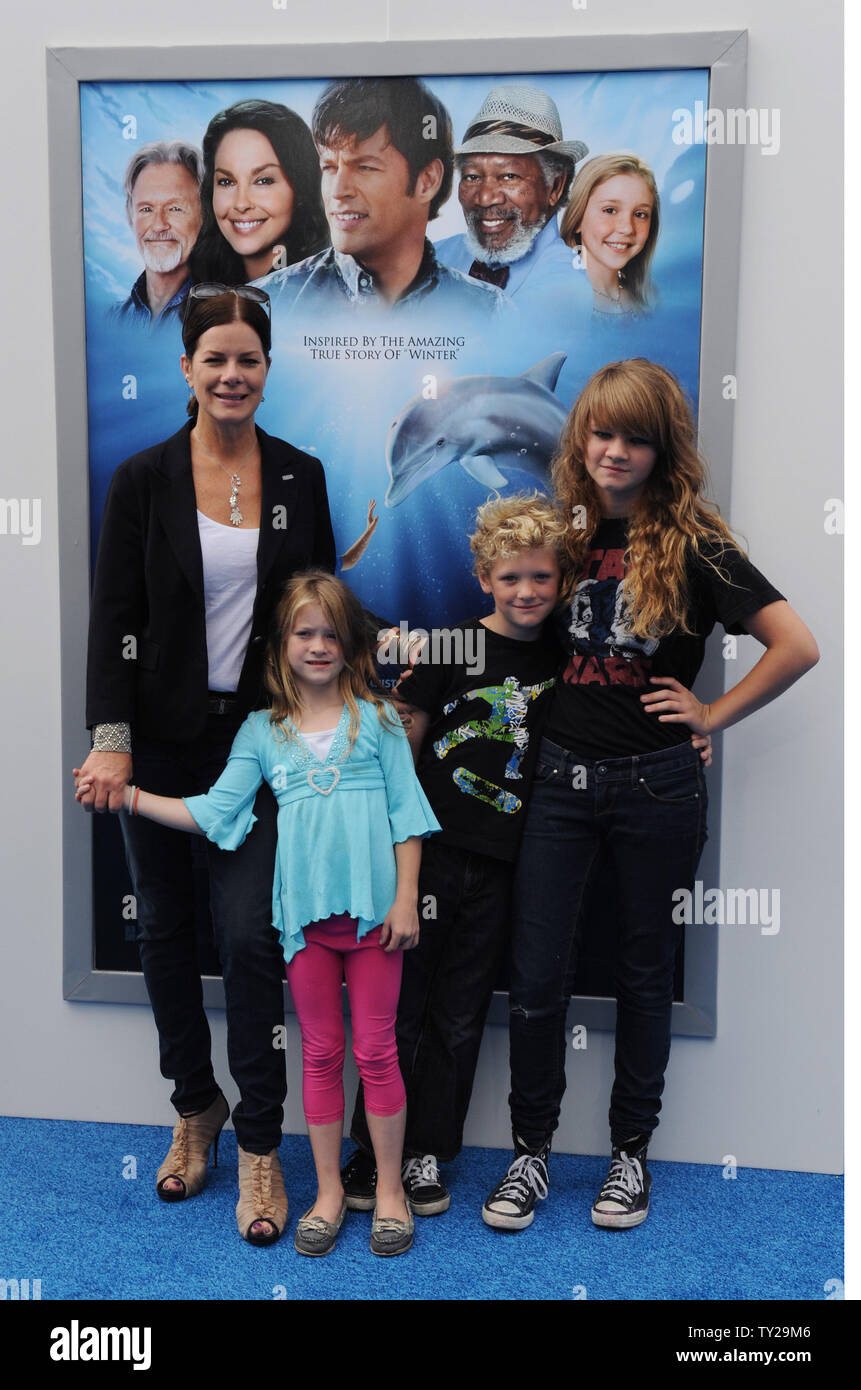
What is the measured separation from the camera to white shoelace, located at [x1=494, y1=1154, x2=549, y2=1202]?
87.8 inches

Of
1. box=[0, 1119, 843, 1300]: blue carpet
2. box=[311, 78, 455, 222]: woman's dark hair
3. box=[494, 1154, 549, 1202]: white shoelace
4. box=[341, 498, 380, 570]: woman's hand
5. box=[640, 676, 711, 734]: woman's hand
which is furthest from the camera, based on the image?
box=[341, 498, 380, 570]: woman's hand

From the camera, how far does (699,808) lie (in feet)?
7.20

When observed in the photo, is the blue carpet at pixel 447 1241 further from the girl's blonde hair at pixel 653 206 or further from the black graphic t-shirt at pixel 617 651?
the girl's blonde hair at pixel 653 206

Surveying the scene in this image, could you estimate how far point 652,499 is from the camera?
84.8 inches

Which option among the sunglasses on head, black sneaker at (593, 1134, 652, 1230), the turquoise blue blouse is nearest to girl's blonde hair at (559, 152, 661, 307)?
the sunglasses on head

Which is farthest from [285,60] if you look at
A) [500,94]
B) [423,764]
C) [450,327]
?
[423,764]

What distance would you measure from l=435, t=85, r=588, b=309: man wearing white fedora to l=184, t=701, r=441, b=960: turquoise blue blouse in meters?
1.04

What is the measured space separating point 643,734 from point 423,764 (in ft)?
1.54

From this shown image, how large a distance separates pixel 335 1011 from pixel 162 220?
180 cm

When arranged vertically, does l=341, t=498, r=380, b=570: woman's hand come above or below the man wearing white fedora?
below

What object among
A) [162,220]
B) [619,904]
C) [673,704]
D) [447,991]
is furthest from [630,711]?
[162,220]

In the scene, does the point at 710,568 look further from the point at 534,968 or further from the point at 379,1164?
the point at 379,1164

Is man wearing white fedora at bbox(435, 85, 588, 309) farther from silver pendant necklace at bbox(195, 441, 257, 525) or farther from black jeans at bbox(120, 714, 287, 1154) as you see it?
black jeans at bbox(120, 714, 287, 1154)

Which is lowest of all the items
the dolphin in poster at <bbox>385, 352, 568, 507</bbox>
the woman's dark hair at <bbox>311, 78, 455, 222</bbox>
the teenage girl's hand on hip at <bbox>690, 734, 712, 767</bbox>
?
the teenage girl's hand on hip at <bbox>690, 734, 712, 767</bbox>
